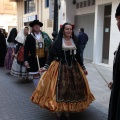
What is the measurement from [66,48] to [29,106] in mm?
1730

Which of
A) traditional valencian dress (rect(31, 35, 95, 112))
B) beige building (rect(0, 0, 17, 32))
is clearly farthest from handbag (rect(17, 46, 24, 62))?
beige building (rect(0, 0, 17, 32))

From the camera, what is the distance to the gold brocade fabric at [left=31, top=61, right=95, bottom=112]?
170 inches

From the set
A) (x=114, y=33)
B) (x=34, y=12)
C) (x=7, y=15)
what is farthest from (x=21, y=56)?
(x=7, y=15)

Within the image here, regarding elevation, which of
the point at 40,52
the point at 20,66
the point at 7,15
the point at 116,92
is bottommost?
the point at 20,66

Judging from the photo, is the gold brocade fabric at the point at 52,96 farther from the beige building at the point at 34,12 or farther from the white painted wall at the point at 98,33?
the beige building at the point at 34,12

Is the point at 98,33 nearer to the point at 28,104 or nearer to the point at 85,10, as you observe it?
the point at 85,10

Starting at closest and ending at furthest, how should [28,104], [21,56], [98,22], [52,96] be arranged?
[52,96] < [28,104] < [21,56] < [98,22]

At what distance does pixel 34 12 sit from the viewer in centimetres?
2128

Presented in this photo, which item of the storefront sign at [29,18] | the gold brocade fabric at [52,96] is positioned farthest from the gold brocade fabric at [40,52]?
the storefront sign at [29,18]

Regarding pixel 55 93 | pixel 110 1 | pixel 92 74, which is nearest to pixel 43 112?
pixel 55 93

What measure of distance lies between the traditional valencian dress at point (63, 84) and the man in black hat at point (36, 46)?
171cm

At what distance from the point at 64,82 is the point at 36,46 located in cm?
215

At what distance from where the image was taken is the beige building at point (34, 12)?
18.5 m

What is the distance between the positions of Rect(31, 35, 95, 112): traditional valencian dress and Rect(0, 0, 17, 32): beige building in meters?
31.1
